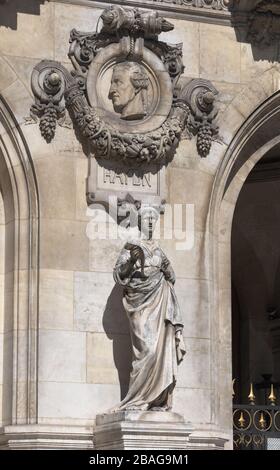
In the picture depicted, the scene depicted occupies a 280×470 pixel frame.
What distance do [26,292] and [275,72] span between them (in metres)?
3.83

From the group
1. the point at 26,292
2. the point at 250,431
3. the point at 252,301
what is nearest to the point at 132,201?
the point at 26,292

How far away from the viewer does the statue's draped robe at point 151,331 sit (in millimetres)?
16562

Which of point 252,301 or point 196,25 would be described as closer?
point 196,25

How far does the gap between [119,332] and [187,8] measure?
3609 mm

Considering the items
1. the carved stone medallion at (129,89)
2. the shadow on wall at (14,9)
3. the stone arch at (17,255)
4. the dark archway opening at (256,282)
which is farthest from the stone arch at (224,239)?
the dark archway opening at (256,282)

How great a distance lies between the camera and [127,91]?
17438mm

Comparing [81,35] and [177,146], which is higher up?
[81,35]

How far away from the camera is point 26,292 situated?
1692 centimetres

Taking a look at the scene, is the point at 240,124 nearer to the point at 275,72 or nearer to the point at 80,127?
the point at 275,72

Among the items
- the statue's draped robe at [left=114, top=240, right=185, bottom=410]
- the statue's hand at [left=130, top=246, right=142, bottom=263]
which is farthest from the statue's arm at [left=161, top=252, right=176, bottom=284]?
the statue's hand at [left=130, top=246, right=142, bottom=263]

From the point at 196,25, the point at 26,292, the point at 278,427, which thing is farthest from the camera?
the point at 278,427

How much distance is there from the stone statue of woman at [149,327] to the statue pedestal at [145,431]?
0.19 metres

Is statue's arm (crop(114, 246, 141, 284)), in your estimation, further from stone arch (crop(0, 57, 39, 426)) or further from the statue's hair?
the statue's hair

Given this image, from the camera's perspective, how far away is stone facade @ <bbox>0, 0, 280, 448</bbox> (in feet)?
55.0
